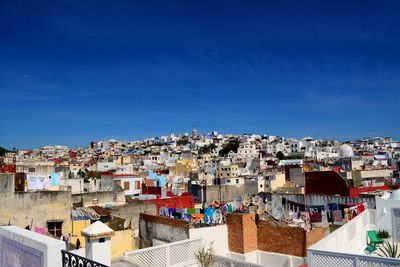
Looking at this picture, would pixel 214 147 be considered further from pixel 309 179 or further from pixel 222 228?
pixel 222 228

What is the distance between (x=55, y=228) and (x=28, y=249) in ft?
39.7

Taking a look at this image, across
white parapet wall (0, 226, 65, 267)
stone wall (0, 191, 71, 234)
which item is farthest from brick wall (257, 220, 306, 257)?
white parapet wall (0, 226, 65, 267)

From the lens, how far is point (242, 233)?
50.2ft

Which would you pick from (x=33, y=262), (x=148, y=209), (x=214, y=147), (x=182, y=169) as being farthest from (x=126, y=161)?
(x=33, y=262)

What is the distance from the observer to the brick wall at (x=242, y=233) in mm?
15281

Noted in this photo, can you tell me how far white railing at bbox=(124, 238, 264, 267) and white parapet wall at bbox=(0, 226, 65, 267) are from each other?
Result: 3.93 meters

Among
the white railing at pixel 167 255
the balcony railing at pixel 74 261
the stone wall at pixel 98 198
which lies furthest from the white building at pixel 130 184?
the balcony railing at pixel 74 261

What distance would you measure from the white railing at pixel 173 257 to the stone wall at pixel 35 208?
308 inches

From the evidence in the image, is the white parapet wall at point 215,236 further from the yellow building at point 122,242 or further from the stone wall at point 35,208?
the stone wall at point 35,208

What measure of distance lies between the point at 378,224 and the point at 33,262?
11.9 meters

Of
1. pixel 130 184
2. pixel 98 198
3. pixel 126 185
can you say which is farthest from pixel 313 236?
pixel 130 184

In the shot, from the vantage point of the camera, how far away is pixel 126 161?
99.3 m

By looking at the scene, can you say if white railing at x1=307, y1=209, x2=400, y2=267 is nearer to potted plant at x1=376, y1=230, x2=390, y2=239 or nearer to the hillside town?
the hillside town

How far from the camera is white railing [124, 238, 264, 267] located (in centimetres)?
1190
